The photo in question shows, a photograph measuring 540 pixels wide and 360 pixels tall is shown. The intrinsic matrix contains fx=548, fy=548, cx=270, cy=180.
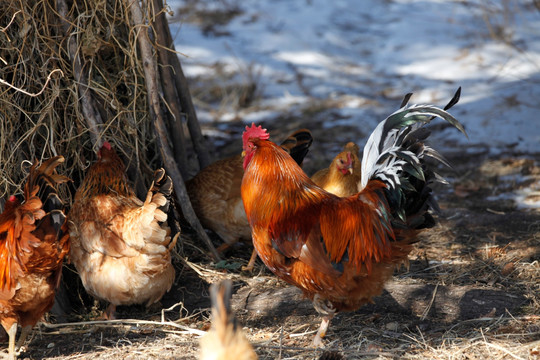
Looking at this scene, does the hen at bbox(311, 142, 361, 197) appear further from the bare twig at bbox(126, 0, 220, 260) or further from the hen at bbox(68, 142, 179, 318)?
the hen at bbox(68, 142, 179, 318)

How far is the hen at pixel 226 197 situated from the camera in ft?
17.3

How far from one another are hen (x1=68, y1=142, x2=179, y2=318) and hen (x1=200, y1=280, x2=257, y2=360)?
6.14 feet

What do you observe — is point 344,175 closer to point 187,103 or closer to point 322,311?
point 322,311

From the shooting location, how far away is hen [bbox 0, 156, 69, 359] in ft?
11.9

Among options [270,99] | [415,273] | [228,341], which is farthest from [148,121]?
[270,99]

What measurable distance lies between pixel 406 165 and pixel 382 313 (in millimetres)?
1282

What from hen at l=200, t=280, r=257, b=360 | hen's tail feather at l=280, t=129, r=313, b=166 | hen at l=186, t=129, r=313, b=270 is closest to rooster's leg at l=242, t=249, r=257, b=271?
hen at l=186, t=129, r=313, b=270

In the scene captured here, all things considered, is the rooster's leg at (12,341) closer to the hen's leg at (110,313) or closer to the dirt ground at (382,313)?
the dirt ground at (382,313)

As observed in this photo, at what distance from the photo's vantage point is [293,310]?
4.35 m

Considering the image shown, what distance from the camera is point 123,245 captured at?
4.07 m

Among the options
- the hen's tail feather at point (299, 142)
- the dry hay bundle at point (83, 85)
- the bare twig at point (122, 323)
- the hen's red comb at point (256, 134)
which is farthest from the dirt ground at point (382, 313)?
the hen's red comb at point (256, 134)

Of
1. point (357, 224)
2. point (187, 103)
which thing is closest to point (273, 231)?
point (357, 224)

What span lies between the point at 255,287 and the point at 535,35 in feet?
26.7

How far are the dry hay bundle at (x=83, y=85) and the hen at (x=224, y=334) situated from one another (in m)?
2.63
